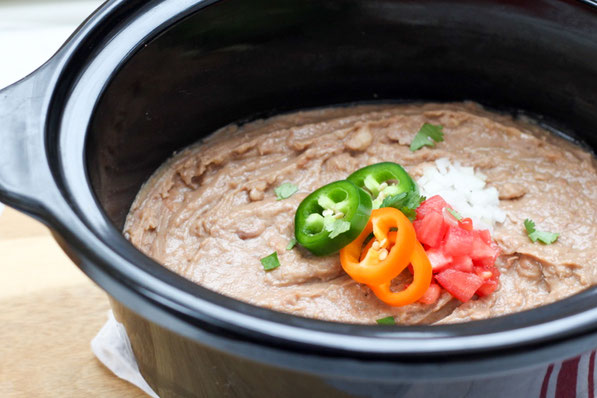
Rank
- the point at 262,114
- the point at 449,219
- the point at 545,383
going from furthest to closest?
the point at 262,114 < the point at 449,219 < the point at 545,383

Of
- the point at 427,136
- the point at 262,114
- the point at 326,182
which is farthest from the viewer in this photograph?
the point at 262,114

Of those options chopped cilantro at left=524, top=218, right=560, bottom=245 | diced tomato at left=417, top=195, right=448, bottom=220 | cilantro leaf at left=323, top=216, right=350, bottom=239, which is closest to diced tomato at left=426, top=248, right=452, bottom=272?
diced tomato at left=417, top=195, right=448, bottom=220

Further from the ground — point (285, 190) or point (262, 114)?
point (262, 114)

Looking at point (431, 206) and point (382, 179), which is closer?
point (431, 206)

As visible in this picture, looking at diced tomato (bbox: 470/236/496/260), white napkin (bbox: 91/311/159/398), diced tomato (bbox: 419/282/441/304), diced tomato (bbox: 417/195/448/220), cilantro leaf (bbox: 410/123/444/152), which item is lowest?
white napkin (bbox: 91/311/159/398)

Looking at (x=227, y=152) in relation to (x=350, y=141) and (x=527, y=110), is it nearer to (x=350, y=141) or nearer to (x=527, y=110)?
(x=350, y=141)

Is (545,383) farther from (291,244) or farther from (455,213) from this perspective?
(291,244)

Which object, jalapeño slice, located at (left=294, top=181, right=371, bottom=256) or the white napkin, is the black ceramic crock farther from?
jalapeño slice, located at (left=294, top=181, right=371, bottom=256)

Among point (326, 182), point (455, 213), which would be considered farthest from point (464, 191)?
point (326, 182)
